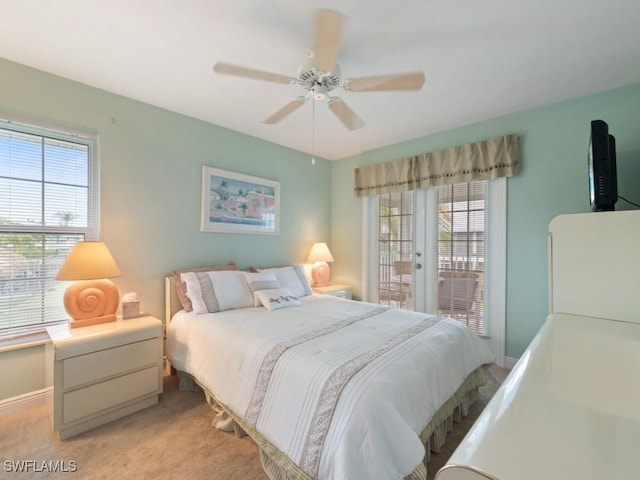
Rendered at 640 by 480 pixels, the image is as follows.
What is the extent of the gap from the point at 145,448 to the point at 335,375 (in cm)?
131

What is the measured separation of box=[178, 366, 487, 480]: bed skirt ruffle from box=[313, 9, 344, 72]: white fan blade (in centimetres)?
197

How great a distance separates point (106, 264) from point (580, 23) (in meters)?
3.44

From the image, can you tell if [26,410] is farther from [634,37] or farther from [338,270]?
[634,37]

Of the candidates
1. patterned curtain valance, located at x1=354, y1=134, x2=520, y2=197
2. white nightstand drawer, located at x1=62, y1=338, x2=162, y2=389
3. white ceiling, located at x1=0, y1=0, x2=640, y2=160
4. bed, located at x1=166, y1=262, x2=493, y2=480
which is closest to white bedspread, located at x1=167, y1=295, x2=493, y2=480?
bed, located at x1=166, y1=262, x2=493, y2=480

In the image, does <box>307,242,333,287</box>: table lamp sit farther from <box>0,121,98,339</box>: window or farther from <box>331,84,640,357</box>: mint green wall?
<box>0,121,98,339</box>: window

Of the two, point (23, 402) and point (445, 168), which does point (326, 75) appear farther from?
point (23, 402)

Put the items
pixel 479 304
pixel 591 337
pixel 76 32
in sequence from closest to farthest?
pixel 591 337
pixel 76 32
pixel 479 304

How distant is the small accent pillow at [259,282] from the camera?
106 inches

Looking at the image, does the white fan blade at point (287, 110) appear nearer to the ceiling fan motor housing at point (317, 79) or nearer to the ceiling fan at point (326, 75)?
the ceiling fan at point (326, 75)

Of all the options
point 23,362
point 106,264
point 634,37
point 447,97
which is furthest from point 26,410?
point 634,37

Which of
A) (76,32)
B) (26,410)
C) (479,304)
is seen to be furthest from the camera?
(479,304)

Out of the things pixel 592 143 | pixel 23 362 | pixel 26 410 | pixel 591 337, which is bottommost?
pixel 26 410

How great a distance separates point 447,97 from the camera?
2488 mm

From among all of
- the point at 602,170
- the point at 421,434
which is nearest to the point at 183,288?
the point at 421,434
